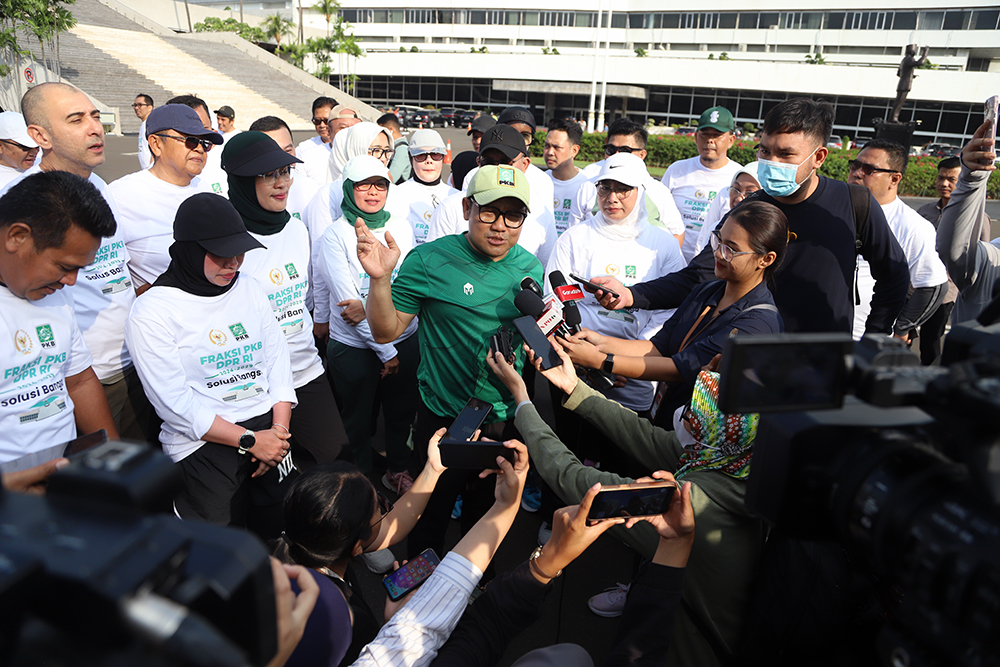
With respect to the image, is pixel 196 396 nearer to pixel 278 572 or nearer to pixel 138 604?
pixel 278 572

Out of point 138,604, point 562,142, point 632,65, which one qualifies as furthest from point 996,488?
point 632,65

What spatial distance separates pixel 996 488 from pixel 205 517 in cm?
278

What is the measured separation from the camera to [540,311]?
2840 millimetres

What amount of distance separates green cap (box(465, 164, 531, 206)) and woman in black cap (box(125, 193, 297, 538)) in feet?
3.36

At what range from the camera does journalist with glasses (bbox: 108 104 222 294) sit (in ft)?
11.9

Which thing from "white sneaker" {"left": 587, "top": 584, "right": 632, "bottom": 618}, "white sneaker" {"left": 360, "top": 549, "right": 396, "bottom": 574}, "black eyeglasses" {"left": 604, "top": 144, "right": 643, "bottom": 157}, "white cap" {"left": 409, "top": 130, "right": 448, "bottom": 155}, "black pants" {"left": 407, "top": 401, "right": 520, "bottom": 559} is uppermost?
"black eyeglasses" {"left": 604, "top": 144, "right": 643, "bottom": 157}

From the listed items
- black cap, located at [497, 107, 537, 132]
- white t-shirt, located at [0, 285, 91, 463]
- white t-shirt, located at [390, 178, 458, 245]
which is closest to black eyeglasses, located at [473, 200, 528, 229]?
white t-shirt, located at [0, 285, 91, 463]

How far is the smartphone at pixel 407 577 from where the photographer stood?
2.12 m

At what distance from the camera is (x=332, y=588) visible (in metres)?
1.63

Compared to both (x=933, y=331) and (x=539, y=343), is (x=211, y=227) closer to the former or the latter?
(x=539, y=343)

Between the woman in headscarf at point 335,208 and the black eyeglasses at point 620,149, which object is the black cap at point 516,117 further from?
the woman in headscarf at point 335,208

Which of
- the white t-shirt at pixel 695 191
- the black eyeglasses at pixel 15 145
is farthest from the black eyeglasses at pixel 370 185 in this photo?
the white t-shirt at pixel 695 191

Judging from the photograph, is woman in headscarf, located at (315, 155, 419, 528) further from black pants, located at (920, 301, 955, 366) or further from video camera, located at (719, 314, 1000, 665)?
black pants, located at (920, 301, 955, 366)

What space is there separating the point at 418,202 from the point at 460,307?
8.89 ft
